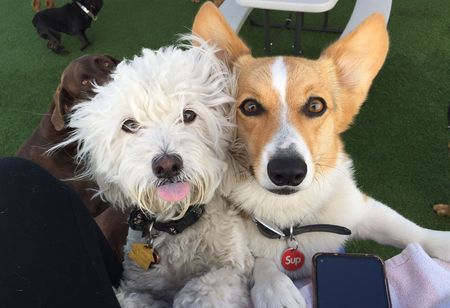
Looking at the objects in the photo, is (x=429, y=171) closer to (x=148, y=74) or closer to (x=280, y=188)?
(x=280, y=188)

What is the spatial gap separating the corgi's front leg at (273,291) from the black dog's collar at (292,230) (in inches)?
6.5

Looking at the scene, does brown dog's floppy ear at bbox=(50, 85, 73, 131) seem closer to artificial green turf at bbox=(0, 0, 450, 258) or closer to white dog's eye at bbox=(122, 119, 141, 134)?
white dog's eye at bbox=(122, 119, 141, 134)

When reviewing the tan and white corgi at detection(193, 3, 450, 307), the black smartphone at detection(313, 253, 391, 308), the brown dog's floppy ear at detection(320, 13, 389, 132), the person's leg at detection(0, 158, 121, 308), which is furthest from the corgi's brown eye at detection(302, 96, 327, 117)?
the person's leg at detection(0, 158, 121, 308)

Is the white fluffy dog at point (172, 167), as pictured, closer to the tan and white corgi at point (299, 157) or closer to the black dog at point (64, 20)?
the tan and white corgi at point (299, 157)

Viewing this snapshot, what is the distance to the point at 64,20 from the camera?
4.23m

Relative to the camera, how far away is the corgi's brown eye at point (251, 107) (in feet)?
4.58

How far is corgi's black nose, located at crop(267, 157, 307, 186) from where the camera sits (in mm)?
1200

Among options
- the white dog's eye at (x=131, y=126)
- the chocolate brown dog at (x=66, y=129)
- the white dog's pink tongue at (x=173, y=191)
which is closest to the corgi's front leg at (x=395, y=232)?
the white dog's pink tongue at (x=173, y=191)

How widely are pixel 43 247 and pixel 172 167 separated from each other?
0.38m

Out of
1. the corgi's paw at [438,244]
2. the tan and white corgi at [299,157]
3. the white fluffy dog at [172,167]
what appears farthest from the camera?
the corgi's paw at [438,244]

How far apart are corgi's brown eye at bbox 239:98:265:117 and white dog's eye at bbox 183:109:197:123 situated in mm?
229

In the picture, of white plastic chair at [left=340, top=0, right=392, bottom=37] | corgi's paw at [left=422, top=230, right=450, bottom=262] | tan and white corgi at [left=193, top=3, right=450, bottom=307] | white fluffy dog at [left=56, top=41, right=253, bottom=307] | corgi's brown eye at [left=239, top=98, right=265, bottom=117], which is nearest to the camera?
white fluffy dog at [left=56, top=41, right=253, bottom=307]

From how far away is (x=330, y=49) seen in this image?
5.53 feet

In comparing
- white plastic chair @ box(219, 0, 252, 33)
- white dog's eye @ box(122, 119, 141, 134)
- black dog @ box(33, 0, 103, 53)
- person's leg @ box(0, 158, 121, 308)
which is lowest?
black dog @ box(33, 0, 103, 53)
